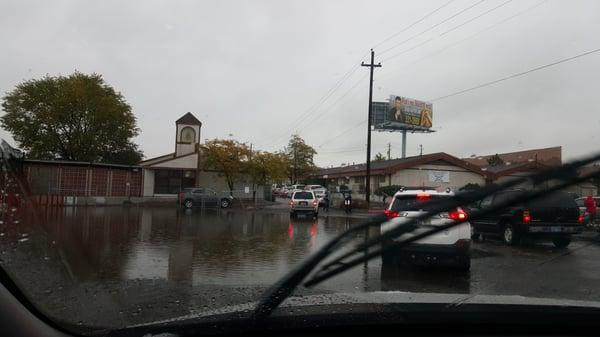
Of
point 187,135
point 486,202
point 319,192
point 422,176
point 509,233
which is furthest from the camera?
point 319,192

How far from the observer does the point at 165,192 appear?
42.4 meters

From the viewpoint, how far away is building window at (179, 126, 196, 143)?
43000mm

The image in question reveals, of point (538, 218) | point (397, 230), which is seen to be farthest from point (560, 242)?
point (397, 230)

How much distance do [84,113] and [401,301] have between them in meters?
40.7

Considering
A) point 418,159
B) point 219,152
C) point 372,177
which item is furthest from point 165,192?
point 418,159

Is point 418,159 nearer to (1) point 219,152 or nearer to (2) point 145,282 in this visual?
(1) point 219,152

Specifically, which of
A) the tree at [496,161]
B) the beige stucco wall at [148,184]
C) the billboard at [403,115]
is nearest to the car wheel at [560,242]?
the tree at [496,161]

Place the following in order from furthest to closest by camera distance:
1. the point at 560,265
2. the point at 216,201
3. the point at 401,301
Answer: the point at 216,201
the point at 560,265
the point at 401,301

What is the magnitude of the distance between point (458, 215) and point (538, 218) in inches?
73.3

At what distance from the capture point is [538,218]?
13.4 ft

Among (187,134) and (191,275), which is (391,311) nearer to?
(191,275)

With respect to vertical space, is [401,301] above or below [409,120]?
below

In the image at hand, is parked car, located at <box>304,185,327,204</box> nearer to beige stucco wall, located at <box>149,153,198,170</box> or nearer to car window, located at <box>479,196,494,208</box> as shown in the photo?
beige stucco wall, located at <box>149,153,198,170</box>

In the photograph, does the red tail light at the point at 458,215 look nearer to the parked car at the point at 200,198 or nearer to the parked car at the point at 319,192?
the parked car at the point at 319,192
